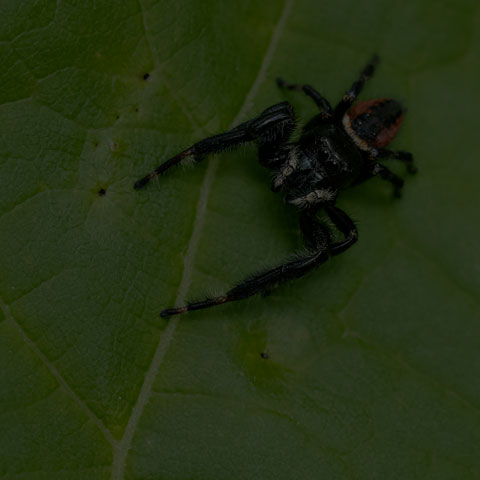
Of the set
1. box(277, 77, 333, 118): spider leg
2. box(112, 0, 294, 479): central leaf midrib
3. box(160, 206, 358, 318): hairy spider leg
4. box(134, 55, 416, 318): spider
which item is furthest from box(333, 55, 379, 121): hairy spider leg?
box(160, 206, 358, 318): hairy spider leg

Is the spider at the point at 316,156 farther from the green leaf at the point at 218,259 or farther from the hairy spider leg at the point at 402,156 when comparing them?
the green leaf at the point at 218,259

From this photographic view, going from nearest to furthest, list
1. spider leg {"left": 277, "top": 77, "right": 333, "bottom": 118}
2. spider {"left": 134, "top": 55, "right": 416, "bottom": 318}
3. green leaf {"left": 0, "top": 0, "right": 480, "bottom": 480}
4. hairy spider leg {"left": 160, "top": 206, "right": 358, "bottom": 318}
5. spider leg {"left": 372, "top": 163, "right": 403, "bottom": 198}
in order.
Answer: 1. green leaf {"left": 0, "top": 0, "right": 480, "bottom": 480}
2. hairy spider leg {"left": 160, "top": 206, "right": 358, "bottom": 318}
3. spider {"left": 134, "top": 55, "right": 416, "bottom": 318}
4. spider leg {"left": 277, "top": 77, "right": 333, "bottom": 118}
5. spider leg {"left": 372, "top": 163, "right": 403, "bottom": 198}

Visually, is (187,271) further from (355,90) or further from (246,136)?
(355,90)

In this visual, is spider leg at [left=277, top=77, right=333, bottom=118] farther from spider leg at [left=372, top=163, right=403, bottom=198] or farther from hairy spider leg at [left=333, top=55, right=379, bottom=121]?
spider leg at [left=372, top=163, right=403, bottom=198]

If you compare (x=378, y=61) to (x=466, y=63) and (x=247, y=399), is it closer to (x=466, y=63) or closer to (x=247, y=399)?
(x=466, y=63)

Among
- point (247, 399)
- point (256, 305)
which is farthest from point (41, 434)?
point (256, 305)

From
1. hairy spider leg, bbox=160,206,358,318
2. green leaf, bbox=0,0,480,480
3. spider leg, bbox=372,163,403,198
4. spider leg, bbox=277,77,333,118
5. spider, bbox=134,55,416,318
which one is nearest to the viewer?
green leaf, bbox=0,0,480,480

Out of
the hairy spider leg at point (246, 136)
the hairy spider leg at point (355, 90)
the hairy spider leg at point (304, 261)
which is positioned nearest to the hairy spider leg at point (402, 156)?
the hairy spider leg at point (355, 90)
